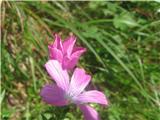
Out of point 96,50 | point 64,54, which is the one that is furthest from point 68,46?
point 96,50

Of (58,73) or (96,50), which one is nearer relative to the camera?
(58,73)

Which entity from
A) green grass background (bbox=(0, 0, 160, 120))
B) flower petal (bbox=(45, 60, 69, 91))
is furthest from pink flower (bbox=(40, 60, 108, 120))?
green grass background (bbox=(0, 0, 160, 120))

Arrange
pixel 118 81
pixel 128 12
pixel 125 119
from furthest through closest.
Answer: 1. pixel 128 12
2. pixel 118 81
3. pixel 125 119

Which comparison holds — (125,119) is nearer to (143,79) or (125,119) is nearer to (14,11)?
(143,79)

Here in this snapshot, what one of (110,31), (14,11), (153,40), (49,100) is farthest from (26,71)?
(49,100)

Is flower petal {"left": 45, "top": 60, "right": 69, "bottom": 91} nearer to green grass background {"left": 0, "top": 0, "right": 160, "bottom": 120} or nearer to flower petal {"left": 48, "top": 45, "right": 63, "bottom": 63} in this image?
flower petal {"left": 48, "top": 45, "right": 63, "bottom": 63}

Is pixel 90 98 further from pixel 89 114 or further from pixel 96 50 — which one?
pixel 96 50
